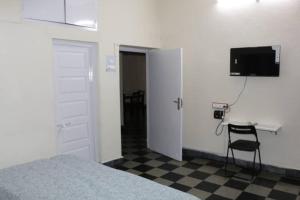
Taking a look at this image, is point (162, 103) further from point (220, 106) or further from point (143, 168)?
point (143, 168)

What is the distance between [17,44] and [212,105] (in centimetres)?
320

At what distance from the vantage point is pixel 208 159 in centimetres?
489

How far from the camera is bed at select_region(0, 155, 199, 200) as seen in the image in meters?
2.15

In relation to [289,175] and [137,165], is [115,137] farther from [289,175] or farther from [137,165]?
[289,175]

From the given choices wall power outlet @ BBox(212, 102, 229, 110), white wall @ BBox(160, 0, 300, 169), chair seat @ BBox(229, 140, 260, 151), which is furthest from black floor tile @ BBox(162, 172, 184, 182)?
wall power outlet @ BBox(212, 102, 229, 110)

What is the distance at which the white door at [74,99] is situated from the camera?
3795 mm

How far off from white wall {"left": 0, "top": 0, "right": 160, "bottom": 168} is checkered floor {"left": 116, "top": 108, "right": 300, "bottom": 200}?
786 millimetres

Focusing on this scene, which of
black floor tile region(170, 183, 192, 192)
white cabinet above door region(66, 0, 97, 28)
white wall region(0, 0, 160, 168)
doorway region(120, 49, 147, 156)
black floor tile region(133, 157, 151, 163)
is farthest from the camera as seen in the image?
doorway region(120, 49, 147, 156)

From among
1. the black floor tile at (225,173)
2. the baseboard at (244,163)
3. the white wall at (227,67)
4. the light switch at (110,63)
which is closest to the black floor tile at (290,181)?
the baseboard at (244,163)

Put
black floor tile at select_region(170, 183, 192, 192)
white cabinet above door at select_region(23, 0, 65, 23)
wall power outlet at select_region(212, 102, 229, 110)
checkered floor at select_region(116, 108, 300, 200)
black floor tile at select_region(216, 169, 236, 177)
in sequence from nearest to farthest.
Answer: white cabinet above door at select_region(23, 0, 65, 23) → checkered floor at select_region(116, 108, 300, 200) → black floor tile at select_region(170, 183, 192, 192) → black floor tile at select_region(216, 169, 236, 177) → wall power outlet at select_region(212, 102, 229, 110)

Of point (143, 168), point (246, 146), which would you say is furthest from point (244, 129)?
point (143, 168)

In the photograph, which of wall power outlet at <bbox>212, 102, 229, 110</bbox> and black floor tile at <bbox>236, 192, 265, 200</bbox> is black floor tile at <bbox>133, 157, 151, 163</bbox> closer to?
wall power outlet at <bbox>212, 102, 229, 110</bbox>

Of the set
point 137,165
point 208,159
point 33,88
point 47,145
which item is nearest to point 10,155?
point 47,145

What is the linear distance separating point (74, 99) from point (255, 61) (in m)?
2.81
